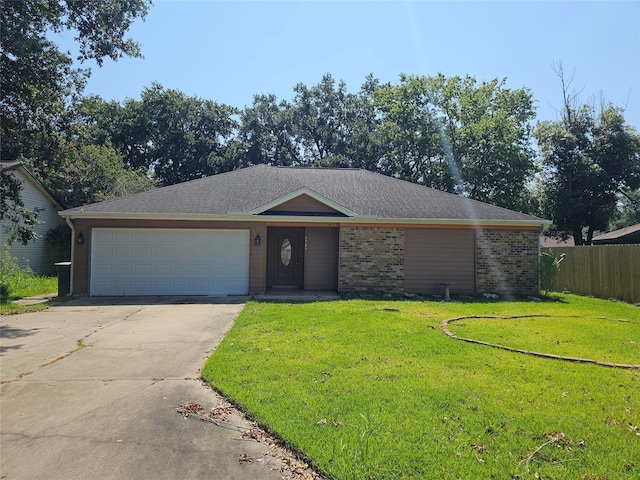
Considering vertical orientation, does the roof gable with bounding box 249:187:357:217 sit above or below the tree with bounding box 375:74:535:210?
below

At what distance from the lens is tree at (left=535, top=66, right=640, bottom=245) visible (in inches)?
1026

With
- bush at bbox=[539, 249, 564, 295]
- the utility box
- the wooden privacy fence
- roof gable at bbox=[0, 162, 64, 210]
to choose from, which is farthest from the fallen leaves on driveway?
roof gable at bbox=[0, 162, 64, 210]

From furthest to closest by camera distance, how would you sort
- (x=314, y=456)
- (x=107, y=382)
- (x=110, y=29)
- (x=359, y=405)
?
(x=110, y=29), (x=107, y=382), (x=359, y=405), (x=314, y=456)

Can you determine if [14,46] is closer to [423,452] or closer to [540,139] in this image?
[423,452]

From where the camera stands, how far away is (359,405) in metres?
3.98

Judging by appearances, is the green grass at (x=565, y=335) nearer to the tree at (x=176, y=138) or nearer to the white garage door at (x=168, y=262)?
the white garage door at (x=168, y=262)

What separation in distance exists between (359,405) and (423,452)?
3.09 ft

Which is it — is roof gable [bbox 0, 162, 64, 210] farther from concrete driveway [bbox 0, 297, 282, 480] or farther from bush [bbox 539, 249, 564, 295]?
bush [bbox 539, 249, 564, 295]

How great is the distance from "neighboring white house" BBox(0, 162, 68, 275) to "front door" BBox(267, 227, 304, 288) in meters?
10.6

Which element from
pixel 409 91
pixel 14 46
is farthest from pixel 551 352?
pixel 409 91

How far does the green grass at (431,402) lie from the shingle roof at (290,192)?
6.35 m

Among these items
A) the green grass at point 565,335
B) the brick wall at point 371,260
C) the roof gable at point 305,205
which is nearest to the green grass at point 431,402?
the green grass at point 565,335

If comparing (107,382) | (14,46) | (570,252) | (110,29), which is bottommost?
(107,382)

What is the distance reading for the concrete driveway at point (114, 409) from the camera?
10.1 ft
